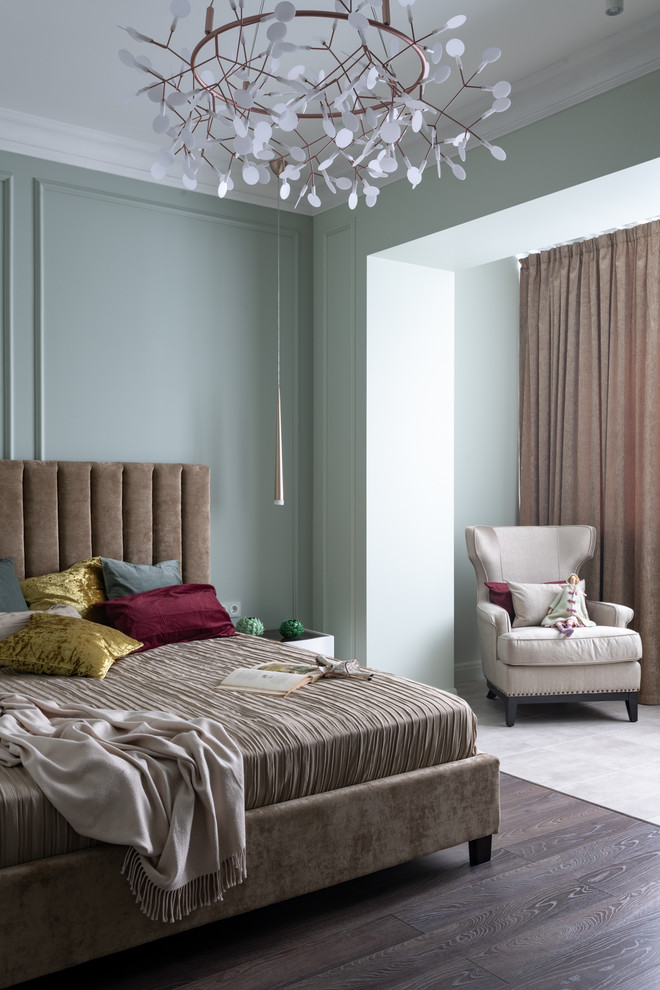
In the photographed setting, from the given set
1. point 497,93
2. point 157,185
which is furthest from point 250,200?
point 497,93

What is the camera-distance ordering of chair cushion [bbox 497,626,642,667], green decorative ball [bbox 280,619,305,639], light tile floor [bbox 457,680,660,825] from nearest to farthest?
light tile floor [bbox 457,680,660,825], chair cushion [bbox 497,626,642,667], green decorative ball [bbox 280,619,305,639]

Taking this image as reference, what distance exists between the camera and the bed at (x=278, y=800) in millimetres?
1948

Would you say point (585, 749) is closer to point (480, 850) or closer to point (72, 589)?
point (480, 850)

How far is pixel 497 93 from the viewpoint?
226 cm

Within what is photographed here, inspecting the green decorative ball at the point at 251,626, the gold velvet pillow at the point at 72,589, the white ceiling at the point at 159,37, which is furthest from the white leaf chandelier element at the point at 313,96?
the green decorative ball at the point at 251,626

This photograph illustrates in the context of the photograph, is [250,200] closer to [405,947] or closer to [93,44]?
[93,44]

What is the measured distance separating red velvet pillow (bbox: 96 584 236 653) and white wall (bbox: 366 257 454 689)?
105cm

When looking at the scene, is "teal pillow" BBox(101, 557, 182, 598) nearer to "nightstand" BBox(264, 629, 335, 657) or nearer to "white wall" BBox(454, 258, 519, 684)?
"nightstand" BBox(264, 629, 335, 657)

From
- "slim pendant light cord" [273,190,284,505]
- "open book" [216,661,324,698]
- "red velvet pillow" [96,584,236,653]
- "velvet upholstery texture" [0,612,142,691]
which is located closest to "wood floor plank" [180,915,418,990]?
"open book" [216,661,324,698]

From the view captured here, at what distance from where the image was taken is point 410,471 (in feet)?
15.6

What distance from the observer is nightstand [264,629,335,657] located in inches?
176

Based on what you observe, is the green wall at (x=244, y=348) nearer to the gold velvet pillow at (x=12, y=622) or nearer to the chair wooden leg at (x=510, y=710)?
the chair wooden leg at (x=510, y=710)

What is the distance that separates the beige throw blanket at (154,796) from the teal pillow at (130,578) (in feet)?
5.18

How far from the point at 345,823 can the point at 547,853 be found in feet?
2.63
